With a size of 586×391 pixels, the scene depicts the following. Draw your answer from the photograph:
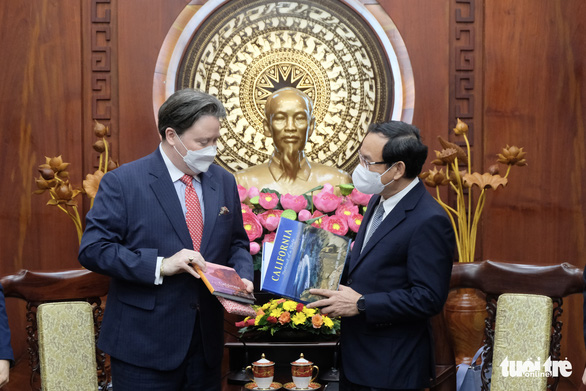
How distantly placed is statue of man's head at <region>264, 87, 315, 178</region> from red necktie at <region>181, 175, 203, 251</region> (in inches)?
62.2

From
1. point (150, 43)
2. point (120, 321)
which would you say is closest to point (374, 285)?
point (120, 321)

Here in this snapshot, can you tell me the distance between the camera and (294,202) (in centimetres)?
331

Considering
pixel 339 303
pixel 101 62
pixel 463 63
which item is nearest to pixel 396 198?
pixel 339 303

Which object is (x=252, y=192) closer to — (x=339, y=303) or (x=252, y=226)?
(x=252, y=226)

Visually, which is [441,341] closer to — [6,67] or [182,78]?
[182,78]

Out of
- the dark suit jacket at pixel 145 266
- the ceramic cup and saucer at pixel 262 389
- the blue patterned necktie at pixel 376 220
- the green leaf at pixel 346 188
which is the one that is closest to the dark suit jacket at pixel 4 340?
the dark suit jacket at pixel 145 266

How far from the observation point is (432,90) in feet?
13.9

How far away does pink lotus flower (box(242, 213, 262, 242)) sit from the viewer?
320 centimetres

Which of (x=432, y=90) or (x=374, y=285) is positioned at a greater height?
(x=432, y=90)

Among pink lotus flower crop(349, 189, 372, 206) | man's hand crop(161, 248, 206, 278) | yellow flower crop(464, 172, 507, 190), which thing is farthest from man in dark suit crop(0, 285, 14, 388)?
yellow flower crop(464, 172, 507, 190)

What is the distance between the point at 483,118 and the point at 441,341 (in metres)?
2.13

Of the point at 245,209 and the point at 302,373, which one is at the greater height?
the point at 245,209

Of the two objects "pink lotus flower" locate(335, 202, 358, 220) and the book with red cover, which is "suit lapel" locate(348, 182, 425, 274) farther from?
"pink lotus flower" locate(335, 202, 358, 220)

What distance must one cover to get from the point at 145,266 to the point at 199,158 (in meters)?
0.38
